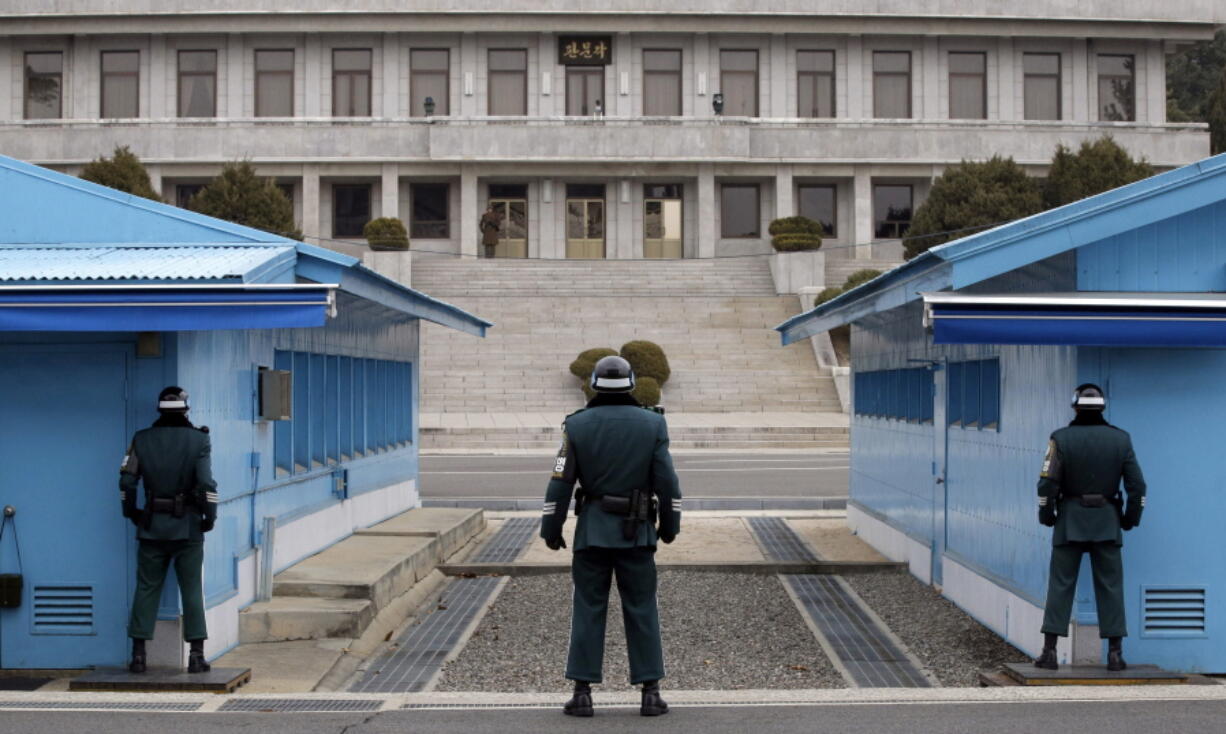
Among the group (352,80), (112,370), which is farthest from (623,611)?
(352,80)

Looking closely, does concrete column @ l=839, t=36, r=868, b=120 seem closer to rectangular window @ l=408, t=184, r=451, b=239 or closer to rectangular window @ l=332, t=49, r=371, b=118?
rectangular window @ l=408, t=184, r=451, b=239

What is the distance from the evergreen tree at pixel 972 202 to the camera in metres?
45.2

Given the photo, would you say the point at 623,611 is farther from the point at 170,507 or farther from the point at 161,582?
the point at 161,582

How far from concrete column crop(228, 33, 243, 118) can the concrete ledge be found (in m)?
42.3

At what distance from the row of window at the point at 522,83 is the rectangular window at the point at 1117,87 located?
0.61ft

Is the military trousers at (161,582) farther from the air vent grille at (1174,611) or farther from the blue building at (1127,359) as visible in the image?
the air vent grille at (1174,611)

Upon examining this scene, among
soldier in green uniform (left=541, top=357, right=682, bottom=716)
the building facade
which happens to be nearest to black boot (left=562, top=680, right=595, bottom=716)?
soldier in green uniform (left=541, top=357, right=682, bottom=716)

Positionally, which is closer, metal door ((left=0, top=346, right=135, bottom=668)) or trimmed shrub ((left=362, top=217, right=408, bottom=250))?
metal door ((left=0, top=346, right=135, bottom=668))

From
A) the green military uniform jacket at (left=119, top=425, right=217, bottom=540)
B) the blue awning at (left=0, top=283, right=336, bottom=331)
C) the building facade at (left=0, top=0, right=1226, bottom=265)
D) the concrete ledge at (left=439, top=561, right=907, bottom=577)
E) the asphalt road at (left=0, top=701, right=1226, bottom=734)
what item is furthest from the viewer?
the building facade at (left=0, top=0, right=1226, bottom=265)

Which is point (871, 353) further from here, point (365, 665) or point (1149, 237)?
point (365, 665)

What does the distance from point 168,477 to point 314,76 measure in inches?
1848

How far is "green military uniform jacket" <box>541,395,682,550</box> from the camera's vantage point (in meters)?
7.81

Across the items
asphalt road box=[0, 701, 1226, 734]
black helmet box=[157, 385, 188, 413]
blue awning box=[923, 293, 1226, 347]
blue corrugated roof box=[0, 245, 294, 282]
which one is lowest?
asphalt road box=[0, 701, 1226, 734]

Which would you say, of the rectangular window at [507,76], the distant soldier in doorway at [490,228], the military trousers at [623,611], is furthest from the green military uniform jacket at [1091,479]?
the rectangular window at [507,76]
